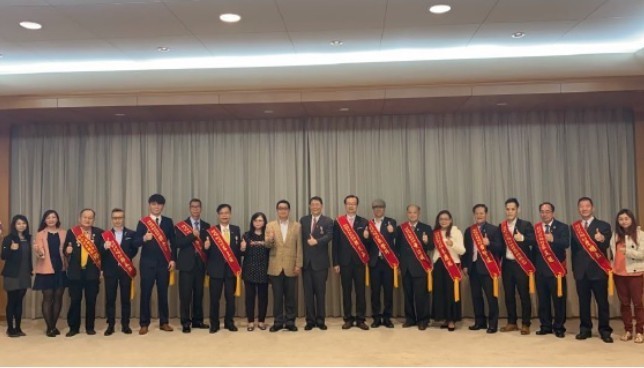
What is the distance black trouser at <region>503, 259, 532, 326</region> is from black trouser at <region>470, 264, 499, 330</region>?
141 millimetres

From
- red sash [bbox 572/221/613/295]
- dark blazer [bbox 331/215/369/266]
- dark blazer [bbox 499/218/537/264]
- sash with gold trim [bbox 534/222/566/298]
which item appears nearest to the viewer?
red sash [bbox 572/221/613/295]

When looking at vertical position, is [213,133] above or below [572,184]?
above

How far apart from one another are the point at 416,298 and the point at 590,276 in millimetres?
1539

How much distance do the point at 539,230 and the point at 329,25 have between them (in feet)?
8.65

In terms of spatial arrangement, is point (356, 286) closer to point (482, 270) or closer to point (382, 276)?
point (382, 276)

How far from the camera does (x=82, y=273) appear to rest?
500 centimetres

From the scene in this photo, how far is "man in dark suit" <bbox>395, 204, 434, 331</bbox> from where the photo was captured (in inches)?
203

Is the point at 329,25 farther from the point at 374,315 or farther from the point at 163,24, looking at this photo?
the point at 374,315

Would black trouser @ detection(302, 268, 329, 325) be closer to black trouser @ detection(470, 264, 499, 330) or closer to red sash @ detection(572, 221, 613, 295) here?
black trouser @ detection(470, 264, 499, 330)

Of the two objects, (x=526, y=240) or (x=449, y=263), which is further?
(x=449, y=263)

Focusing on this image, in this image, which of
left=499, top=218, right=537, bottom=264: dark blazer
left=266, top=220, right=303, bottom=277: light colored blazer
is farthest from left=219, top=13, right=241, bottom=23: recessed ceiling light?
left=499, top=218, right=537, bottom=264: dark blazer

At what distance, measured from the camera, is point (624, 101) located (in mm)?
5336

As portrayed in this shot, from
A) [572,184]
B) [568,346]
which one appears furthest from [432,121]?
[568,346]

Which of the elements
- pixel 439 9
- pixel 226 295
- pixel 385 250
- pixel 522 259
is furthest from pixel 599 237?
pixel 226 295
